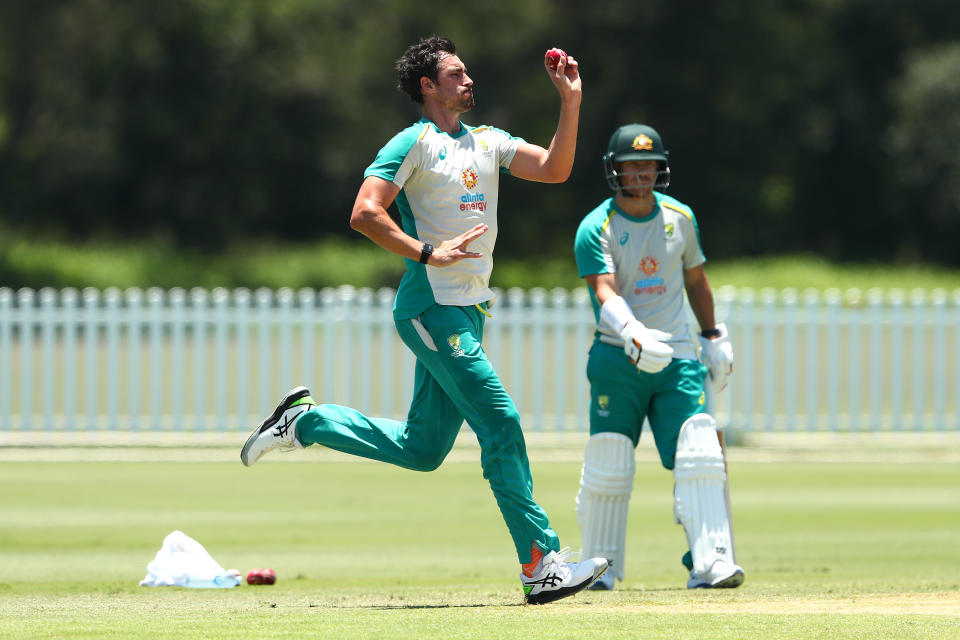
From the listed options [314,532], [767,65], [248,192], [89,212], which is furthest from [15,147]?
[314,532]

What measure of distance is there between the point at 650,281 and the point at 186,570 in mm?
2577

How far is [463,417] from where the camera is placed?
6.43m

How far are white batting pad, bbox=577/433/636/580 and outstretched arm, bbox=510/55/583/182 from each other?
1.54 metres

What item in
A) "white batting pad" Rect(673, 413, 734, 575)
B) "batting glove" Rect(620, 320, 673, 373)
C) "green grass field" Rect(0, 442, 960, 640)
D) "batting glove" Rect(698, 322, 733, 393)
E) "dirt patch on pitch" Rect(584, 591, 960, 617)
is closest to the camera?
"green grass field" Rect(0, 442, 960, 640)

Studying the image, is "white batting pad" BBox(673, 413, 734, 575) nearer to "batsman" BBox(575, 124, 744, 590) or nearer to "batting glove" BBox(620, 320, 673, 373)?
"batsman" BBox(575, 124, 744, 590)

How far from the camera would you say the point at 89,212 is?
44.2 metres

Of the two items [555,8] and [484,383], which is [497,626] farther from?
[555,8]

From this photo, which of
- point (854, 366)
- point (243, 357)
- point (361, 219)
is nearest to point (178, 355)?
point (243, 357)

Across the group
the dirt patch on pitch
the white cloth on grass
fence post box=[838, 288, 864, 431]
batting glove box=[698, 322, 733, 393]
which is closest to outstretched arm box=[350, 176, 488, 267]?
the dirt patch on pitch

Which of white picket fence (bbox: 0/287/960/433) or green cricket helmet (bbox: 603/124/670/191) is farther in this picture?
white picket fence (bbox: 0/287/960/433)

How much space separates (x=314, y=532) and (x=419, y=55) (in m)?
4.10

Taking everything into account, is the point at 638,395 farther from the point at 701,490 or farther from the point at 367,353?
the point at 367,353

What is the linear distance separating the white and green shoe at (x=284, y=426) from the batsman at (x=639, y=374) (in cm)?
Answer: 149

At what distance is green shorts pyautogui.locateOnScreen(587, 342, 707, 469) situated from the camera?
293 inches
